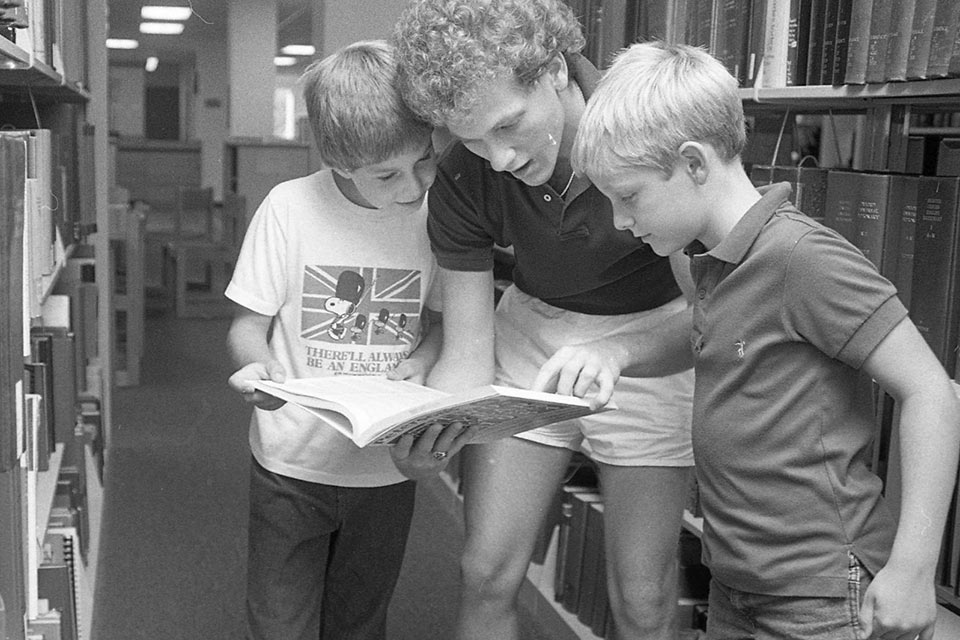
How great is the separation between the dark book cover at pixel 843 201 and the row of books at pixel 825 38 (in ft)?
0.42

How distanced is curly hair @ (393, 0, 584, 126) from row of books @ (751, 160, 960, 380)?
1.70 ft

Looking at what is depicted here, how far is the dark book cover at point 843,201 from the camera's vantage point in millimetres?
1509

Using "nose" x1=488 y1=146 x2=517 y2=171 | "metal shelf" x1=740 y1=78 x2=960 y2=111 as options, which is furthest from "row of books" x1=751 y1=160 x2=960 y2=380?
"nose" x1=488 y1=146 x2=517 y2=171

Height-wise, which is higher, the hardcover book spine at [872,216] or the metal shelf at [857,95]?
the metal shelf at [857,95]

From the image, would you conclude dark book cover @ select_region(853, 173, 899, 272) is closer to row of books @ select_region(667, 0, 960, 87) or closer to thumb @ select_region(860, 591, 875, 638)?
row of books @ select_region(667, 0, 960, 87)

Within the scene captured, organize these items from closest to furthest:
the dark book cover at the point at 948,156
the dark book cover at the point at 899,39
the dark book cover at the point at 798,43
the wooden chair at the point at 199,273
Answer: the dark book cover at the point at 899,39, the dark book cover at the point at 798,43, the dark book cover at the point at 948,156, the wooden chair at the point at 199,273

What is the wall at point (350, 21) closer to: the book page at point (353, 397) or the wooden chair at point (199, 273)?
the book page at point (353, 397)

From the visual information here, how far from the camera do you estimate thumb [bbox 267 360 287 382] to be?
4.39 ft

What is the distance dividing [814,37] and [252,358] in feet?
2.91

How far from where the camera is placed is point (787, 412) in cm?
110

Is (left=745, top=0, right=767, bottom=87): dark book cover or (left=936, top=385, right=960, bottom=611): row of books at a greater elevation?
(left=745, top=0, right=767, bottom=87): dark book cover

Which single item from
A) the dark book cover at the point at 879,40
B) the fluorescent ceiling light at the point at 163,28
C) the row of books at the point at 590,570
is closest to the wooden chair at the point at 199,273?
the fluorescent ceiling light at the point at 163,28

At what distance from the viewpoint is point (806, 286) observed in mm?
1047

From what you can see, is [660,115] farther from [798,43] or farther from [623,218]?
[798,43]
